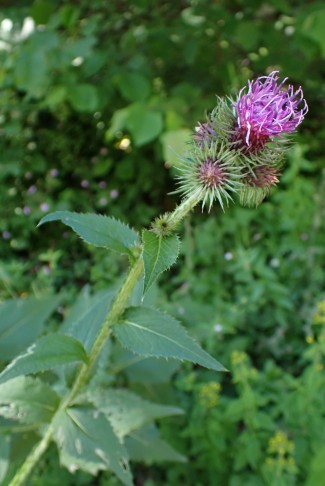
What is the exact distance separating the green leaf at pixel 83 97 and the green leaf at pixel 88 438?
6.41 feet

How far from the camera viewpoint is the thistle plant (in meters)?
0.89

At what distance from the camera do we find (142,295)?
108cm

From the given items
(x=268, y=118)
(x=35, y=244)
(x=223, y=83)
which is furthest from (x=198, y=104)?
(x=268, y=118)

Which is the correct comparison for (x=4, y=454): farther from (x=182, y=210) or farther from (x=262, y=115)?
(x=262, y=115)

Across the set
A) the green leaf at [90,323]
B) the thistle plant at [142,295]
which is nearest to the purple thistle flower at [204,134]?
the thistle plant at [142,295]

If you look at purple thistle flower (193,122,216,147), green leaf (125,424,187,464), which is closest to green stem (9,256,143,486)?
purple thistle flower (193,122,216,147)

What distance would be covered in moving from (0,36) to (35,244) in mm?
1202

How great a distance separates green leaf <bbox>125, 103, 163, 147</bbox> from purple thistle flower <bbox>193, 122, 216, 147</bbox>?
182 centimetres

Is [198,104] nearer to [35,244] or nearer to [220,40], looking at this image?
[220,40]

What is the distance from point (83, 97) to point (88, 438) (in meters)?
2.07

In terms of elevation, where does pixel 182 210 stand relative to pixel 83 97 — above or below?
above

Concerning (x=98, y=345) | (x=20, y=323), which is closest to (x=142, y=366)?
(x=20, y=323)

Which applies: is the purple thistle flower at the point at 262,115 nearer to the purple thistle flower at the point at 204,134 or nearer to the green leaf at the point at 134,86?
the purple thistle flower at the point at 204,134

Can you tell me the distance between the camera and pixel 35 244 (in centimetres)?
346
